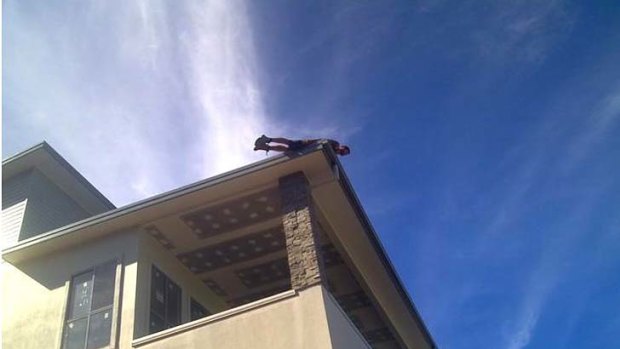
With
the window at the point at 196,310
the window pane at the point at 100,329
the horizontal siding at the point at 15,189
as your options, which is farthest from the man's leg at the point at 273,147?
the horizontal siding at the point at 15,189

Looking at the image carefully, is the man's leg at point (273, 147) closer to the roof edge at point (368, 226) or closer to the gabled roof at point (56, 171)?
the roof edge at point (368, 226)

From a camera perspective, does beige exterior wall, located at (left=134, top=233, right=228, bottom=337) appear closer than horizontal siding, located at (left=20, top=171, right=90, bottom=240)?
Yes

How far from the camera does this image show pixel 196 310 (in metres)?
12.8

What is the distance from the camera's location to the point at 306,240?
958cm

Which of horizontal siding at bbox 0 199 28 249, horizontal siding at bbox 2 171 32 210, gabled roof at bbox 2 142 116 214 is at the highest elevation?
gabled roof at bbox 2 142 116 214

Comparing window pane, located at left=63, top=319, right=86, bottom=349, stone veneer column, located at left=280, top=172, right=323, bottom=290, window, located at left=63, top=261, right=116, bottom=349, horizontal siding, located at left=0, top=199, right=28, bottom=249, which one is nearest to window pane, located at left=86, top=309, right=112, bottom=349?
window, located at left=63, top=261, right=116, bottom=349

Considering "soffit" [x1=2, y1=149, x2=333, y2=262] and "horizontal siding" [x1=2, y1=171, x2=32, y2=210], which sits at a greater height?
"horizontal siding" [x1=2, y1=171, x2=32, y2=210]

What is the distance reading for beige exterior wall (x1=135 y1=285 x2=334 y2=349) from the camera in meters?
8.55

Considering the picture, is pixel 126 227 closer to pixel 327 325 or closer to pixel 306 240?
pixel 306 240

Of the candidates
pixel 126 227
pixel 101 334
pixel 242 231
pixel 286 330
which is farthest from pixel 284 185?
pixel 101 334

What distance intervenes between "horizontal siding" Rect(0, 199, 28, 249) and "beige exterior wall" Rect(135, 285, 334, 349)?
6210 mm

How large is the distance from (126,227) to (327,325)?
212 inches

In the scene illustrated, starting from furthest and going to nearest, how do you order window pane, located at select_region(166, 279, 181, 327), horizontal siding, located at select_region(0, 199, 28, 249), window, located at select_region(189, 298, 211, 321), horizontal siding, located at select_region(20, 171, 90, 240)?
horizontal siding, located at select_region(20, 171, 90, 240)
horizontal siding, located at select_region(0, 199, 28, 249)
window, located at select_region(189, 298, 211, 321)
window pane, located at select_region(166, 279, 181, 327)

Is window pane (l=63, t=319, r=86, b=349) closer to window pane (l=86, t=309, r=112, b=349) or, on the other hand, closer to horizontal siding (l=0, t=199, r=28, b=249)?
window pane (l=86, t=309, r=112, b=349)
